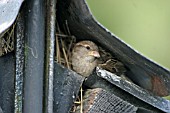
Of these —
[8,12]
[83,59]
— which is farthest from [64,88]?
[83,59]

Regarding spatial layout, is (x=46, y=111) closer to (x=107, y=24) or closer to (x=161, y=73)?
(x=161, y=73)

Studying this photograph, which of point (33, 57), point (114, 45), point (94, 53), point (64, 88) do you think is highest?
point (33, 57)

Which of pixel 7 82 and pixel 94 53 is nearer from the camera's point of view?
pixel 7 82

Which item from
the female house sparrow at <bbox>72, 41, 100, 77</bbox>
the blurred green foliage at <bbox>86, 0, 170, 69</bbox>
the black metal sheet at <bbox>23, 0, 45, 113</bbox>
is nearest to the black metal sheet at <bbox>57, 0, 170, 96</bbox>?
the female house sparrow at <bbox>72, 41, 100, 77</bbox>

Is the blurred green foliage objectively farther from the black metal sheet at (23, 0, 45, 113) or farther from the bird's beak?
the black metal sheet at (23, 0, 45, 113)

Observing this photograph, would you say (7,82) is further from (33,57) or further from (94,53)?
(94,53)

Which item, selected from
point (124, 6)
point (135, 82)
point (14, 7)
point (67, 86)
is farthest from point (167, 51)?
point (14, 7)

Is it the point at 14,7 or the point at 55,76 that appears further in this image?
the point at 55,76
